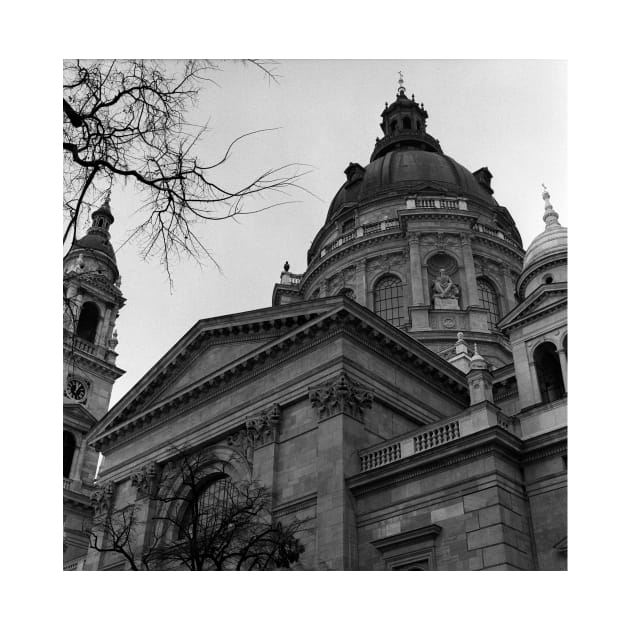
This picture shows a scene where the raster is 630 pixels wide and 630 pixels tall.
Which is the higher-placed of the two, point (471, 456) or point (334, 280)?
point (334, 280)

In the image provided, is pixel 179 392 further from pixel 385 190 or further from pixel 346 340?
pixel 385 190

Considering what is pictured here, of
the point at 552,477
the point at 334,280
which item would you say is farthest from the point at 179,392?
the point at 334,280

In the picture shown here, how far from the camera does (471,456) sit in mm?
18312

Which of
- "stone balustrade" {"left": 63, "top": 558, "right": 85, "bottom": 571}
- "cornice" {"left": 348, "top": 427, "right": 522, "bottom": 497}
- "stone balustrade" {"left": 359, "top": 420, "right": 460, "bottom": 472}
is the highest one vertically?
"stone balustrade" {"left": 359, "top": 420, "right": 460, "bottom": 472}

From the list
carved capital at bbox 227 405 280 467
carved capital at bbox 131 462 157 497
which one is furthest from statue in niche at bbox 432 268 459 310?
carved capital at bbox 131 462 157 497

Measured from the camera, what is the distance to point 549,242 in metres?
27.6

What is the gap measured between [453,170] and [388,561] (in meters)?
34.8

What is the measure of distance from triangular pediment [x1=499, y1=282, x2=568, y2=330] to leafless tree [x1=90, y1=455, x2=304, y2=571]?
997 cm

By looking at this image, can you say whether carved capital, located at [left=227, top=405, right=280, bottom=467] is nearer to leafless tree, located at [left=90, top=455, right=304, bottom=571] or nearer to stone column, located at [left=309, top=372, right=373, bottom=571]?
leafless tree, located at [left=90, top=455, right=304, bottom=571]

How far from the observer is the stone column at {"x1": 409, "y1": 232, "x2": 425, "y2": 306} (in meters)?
40.7

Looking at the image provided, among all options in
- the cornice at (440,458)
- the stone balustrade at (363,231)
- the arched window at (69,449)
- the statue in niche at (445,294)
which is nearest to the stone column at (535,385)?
the cornice at (440,458)

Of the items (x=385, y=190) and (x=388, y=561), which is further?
(x=385, y=190)

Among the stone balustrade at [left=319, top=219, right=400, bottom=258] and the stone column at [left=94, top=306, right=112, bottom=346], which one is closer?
the stone column at [left=94, top=306, right=112, bottom=346]
